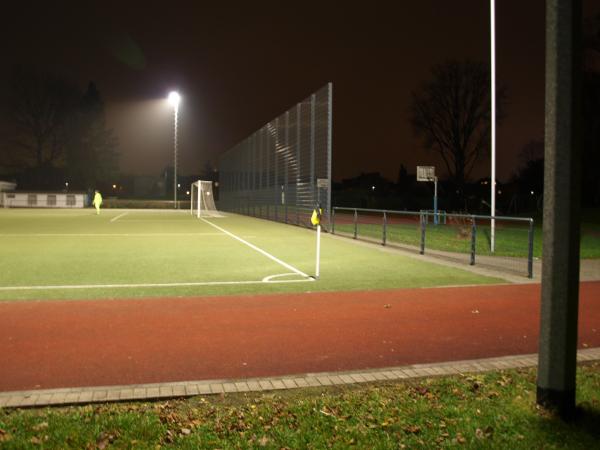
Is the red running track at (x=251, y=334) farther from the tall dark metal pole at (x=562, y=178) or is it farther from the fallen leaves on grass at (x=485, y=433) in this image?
the tall dark metal pole at (x=562, y=178)

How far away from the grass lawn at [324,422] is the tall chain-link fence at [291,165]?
1987 centimetres

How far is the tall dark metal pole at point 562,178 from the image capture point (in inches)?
150

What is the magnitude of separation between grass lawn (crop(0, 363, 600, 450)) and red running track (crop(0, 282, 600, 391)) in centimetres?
71

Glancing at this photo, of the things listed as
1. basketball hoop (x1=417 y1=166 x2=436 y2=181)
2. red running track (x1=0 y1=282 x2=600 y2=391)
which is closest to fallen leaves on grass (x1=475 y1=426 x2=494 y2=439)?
red running track (x1=0 y1=282 x2=600 y2=391)

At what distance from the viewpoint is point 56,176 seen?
251ft

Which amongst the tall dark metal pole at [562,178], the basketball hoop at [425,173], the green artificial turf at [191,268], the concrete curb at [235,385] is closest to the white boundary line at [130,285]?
the green artificial turf at [191,268]

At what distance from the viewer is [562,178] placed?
380 cm

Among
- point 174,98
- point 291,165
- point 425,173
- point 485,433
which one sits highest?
point 174,98

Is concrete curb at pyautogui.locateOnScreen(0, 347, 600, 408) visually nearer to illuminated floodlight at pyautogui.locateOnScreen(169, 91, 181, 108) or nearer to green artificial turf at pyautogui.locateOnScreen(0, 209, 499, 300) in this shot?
green artificial turf at pyautogui.locateOnScreen(0, 209, 499, 300)

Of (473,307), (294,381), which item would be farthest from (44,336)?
(473,307)

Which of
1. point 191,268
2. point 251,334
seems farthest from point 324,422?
point 191,268

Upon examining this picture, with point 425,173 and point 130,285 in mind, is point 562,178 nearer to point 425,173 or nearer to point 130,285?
point 130,285

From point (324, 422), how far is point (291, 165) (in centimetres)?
2884

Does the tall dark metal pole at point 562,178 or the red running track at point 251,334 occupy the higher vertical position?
the tall dark metal pole at point 562,178
